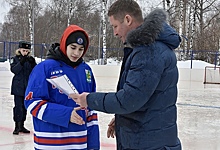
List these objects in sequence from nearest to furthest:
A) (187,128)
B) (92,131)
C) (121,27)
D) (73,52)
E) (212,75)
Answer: (121,27) < (73,52) < (92,131) < (187,128) < (212,75)

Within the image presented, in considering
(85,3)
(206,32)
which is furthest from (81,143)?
(85,3)

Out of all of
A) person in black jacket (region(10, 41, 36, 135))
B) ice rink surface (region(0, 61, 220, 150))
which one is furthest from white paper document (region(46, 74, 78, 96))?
person in black jacket (region(10, 41, 36, 135))

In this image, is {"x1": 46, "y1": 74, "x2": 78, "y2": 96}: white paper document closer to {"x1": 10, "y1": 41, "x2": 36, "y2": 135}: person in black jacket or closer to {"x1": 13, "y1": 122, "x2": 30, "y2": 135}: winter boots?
{"x1": 10, "y1": 41, "x2": 36, "y2": 135}: person in black jacket

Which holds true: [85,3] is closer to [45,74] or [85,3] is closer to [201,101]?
[201,101]

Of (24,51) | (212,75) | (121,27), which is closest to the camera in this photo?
(121,27)

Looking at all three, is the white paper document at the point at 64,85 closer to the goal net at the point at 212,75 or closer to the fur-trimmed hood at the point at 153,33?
the fur-trimmed hood at the point at 153,33

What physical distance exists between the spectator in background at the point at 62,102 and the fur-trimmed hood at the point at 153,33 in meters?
0.62

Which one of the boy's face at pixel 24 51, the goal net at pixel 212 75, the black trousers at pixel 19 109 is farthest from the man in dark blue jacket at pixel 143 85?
the goal net at pixel 212 75

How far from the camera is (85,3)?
35.2 metres

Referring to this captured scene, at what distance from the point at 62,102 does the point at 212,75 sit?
16.4 metres

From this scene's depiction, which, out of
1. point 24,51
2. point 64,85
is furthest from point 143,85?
point 24,51

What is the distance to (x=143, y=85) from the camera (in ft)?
5.65

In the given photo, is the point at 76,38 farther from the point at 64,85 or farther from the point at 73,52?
the point at 64,85

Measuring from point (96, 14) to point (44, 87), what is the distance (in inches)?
1417
